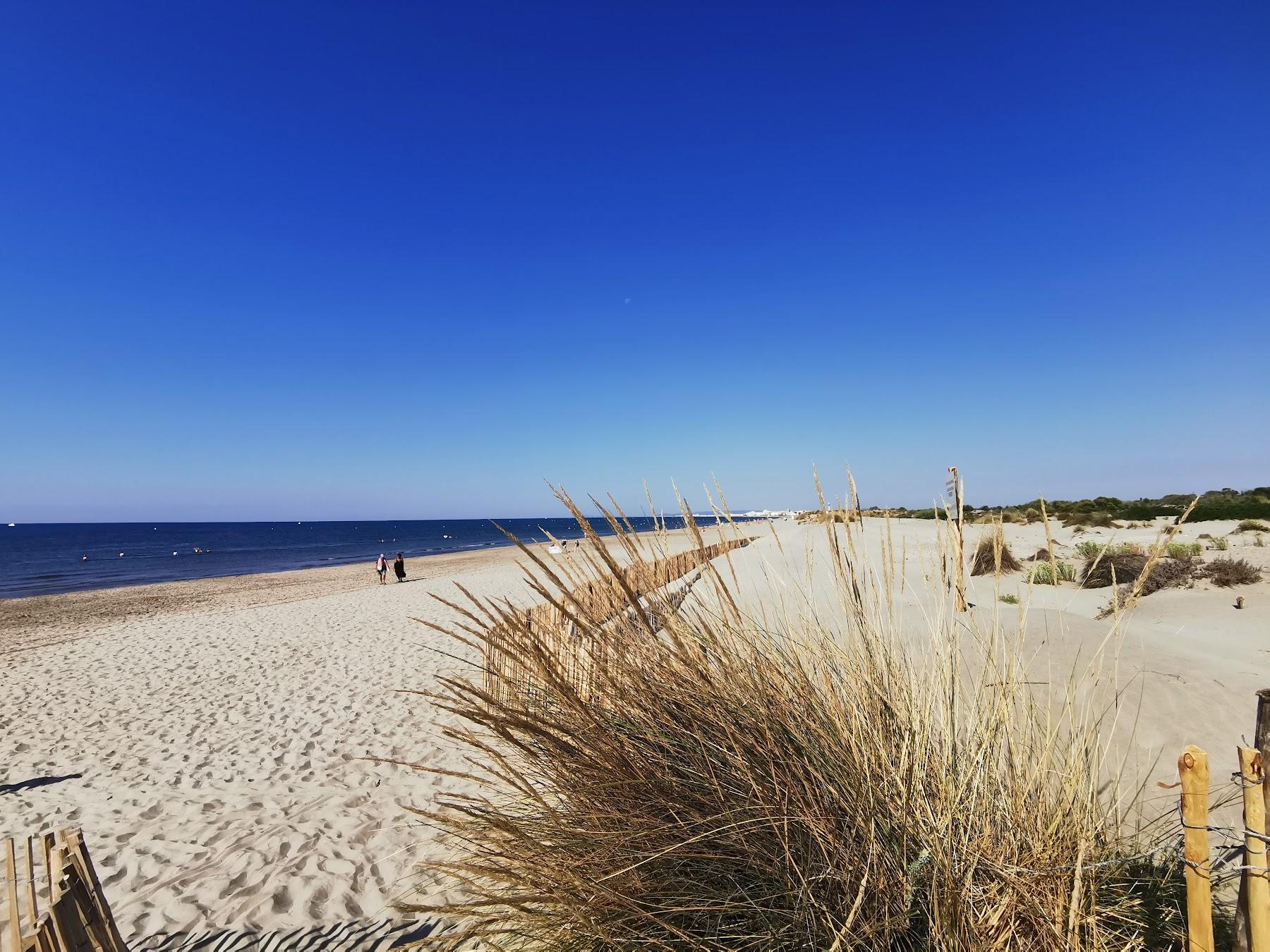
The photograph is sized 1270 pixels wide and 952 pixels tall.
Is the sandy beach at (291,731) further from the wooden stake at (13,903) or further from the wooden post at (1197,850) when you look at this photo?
the wooden stake at (13,903)

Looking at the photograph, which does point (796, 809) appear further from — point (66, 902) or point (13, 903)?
point (66, 902)

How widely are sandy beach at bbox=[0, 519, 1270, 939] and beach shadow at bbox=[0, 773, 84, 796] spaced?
38mm

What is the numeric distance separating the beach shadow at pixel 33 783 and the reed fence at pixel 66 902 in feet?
17.6

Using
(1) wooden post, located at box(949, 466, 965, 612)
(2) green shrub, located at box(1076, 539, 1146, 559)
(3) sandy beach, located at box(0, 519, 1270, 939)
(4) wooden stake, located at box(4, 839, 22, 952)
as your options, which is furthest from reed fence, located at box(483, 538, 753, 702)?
(2) green shrub, located at box(1076, 539, 1146, 559)

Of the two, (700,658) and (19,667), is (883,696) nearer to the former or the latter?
(700,658)

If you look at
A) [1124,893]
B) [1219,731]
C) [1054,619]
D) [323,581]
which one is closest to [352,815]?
[1124,893]

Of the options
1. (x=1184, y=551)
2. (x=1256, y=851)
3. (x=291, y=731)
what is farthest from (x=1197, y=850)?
(x=1184, y=551)

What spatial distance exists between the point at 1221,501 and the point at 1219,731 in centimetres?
2379

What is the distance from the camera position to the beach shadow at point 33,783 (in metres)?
5.71

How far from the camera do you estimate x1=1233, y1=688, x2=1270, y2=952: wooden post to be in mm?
1655

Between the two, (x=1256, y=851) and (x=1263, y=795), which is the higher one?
(x=1263, y=795)

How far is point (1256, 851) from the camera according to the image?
162 cm

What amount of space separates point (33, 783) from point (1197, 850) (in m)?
8.74

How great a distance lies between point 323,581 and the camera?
27141mm
